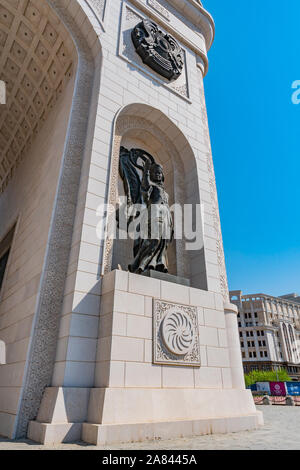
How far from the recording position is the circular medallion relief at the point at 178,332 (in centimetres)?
539

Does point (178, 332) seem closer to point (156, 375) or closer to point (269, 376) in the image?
point (156, 375)

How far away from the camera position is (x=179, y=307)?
19.0 feet

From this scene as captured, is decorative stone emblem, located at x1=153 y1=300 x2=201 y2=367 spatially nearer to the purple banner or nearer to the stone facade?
the stone facade

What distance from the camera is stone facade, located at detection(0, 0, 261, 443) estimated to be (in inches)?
183

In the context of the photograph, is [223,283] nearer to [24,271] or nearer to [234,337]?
[234,337]

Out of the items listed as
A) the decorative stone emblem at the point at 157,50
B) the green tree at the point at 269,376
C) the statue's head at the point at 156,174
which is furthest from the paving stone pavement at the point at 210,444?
the green tree at the point at 269,376

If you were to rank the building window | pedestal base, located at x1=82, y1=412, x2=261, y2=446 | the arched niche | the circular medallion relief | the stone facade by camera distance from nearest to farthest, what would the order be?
pedestal base, located at x1=82, y1=412, x2=261, y2=446 → the stone facade → the circular medallion relief → the arched niche → the building window

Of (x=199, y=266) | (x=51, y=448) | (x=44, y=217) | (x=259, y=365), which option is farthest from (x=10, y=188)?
(x=259, y=365)

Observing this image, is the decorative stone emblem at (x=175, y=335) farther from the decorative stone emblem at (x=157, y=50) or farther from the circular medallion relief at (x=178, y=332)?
the decorative stone emblem at (x=157, y=50)

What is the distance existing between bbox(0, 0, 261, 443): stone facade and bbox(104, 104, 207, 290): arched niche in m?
0.04

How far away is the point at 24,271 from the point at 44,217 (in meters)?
1.35

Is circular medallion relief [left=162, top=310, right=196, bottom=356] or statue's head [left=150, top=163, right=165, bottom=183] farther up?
statue's head [left=150, top=163, right=165, bottom=183]

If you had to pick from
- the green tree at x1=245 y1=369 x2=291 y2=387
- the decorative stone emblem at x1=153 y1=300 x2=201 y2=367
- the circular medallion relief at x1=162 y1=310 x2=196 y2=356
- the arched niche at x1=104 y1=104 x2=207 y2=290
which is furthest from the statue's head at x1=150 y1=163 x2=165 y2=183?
the green tree at x1=245 y1=369 x2=291 y2=387

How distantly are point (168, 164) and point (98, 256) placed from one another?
15.7ft
